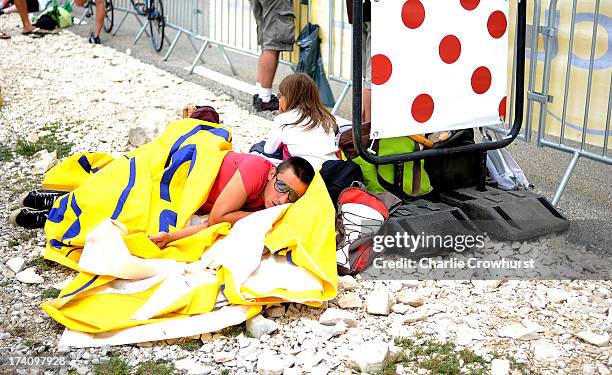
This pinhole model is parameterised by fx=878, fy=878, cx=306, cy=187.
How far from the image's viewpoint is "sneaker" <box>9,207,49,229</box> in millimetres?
5223

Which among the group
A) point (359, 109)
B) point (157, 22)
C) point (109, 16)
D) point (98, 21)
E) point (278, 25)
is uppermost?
point (359, 109)

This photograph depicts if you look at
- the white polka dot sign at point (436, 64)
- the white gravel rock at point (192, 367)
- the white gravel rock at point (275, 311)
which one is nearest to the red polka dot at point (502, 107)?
the white polka dot sign at point (436, 64)

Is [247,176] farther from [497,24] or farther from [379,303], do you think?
[497,24]

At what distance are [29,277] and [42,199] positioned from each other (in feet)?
3.01

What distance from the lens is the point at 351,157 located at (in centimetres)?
524

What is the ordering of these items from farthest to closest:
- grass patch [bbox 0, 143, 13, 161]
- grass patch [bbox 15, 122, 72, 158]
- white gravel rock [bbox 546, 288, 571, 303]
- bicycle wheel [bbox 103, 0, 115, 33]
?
1. bicycle wheel [bbox 103, 0, 115, 33]
2. grass patch [bbox 15, 122, 72, 158]
3. grass patch [bbox 0, 143, 13, 161]
4. white gravel rock [bbox 546, 288, 571, 303]

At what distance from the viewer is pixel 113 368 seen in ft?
12.0

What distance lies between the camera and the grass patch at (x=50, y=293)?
4344mm

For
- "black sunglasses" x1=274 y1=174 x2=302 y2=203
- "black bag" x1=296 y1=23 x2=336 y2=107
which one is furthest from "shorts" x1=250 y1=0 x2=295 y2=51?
"black sunglasses" x1=274 y1=174 x2=302 y2=203

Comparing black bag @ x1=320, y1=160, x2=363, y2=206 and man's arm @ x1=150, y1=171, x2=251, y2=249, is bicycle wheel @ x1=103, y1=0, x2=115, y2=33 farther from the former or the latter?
man's arm @ x1=150, y1=171, x2=251, y2=249

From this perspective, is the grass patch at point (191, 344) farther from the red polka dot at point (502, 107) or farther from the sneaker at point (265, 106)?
the sneaker at point (265, 106)

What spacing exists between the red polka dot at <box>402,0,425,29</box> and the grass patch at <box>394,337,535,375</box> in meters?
1.69

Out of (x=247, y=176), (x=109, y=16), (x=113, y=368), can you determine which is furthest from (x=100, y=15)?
(x=113, y=368)

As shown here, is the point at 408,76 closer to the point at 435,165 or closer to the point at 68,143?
the point at 435,165
